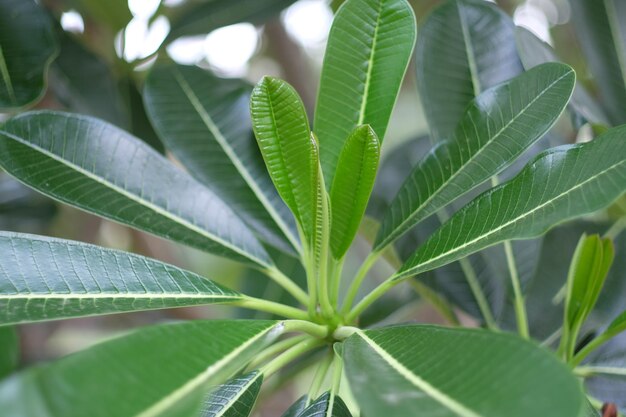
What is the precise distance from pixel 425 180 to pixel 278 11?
1.88 ft

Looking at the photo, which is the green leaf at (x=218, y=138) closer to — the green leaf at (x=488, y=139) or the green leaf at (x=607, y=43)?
the green leaf at (x=488, y=139)

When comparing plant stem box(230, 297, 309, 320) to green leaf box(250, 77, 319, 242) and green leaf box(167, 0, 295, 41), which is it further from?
green leaf box(167, 0, 295, 41)

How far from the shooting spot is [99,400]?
0.34 metres

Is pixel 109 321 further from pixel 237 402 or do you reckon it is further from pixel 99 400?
pixel 99 400

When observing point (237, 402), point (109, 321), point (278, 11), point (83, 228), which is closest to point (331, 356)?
point (237, 402)

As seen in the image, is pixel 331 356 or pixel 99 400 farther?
pixel 331 356

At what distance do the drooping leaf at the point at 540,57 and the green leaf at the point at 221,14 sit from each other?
1.53 ft

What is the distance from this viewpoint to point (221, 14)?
114 centimetres

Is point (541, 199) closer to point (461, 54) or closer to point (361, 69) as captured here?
point (361, 69)

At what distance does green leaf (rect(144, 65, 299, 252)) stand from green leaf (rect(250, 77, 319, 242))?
0.23 meters

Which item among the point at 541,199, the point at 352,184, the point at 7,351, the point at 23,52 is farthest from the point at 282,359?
the point at 23,52

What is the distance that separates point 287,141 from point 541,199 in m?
0.23

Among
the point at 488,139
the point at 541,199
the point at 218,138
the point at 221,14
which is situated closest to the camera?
the point at 541,199

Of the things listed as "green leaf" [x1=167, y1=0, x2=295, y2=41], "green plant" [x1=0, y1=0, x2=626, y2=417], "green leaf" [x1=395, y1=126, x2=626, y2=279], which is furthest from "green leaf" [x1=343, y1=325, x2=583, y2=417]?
"green leaf" [x1=167, y1=0, x2=295, y2=41]
